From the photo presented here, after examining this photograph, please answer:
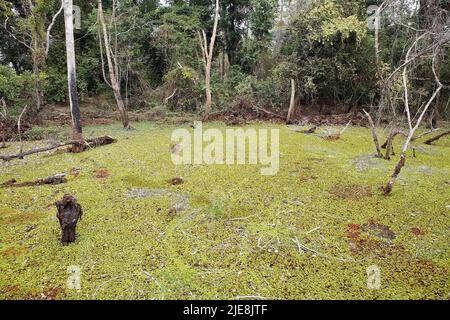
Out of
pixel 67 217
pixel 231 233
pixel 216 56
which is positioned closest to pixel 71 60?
pixel 67 217

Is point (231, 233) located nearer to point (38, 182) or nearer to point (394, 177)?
point (394, 177)

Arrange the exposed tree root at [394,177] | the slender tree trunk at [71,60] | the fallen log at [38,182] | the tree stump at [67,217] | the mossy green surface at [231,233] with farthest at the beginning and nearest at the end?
the slender tree trunk at [71,60], the fallen log at [38,182], the exposed tree root at [394,177], the tree stump at [67,217], the mossy green surface at [231,233]

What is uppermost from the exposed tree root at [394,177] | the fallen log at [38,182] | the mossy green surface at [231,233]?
the exposed tree root at [394,177]

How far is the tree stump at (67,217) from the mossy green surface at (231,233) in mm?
93

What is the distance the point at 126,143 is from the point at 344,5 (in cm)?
Result: 800

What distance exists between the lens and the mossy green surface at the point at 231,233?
2.21 metres

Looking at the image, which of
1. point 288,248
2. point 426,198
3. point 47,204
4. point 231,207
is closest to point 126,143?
point 47,204

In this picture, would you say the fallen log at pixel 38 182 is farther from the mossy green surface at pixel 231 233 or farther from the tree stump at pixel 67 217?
the tree stump at pixel 67 217

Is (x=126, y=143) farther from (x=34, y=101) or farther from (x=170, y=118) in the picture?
(x=34, y=101)

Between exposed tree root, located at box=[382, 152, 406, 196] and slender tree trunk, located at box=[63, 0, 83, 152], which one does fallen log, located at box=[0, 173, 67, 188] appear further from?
exposed tree root, located at box=[382, 152, 406, 196]

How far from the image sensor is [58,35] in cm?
1142

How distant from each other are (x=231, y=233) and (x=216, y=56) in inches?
481

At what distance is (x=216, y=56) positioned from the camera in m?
13.9

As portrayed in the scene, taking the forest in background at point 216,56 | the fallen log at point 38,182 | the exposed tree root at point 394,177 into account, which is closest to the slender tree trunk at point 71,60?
the fallen log at point 38,182
